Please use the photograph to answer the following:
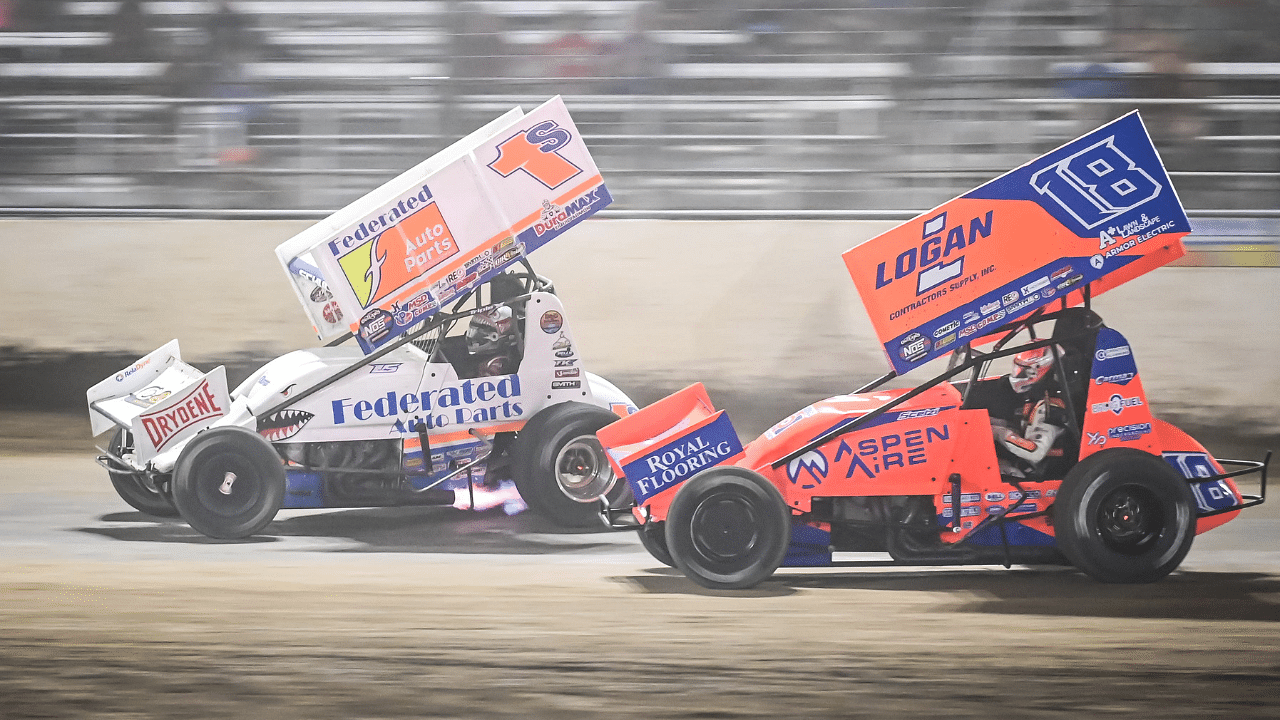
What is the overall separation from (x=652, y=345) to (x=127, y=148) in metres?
5.24

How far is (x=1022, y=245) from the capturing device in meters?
6.21

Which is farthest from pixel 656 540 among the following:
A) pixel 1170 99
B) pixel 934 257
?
pixel 1170 99

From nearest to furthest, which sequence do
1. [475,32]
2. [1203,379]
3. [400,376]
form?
[400,376], [1203,379], [475,32]

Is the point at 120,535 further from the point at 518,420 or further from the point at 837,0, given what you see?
the point at 837,0

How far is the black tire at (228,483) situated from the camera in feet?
24.3

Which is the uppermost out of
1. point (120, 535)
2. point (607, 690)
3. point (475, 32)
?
point (475, 32)

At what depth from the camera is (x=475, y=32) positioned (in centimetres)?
1249

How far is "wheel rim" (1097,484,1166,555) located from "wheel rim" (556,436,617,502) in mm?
3027

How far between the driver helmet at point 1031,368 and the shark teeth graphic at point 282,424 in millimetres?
4040

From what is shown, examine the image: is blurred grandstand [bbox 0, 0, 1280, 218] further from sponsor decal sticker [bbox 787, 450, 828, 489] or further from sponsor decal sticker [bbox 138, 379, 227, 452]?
sponsor decal sticker [bbox 787, 450, 828, 489]

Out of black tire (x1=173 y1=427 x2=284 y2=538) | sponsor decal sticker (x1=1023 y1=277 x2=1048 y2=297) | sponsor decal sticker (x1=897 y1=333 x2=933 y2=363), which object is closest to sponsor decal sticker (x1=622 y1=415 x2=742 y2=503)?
sponsor decal sticker (x1=897 y1=333 x2=933 y2=363)

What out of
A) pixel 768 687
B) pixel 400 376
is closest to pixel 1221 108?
pixel 400 376

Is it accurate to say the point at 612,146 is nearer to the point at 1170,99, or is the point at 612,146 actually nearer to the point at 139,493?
the point at 1170,99

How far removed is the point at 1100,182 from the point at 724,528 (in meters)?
2.38
